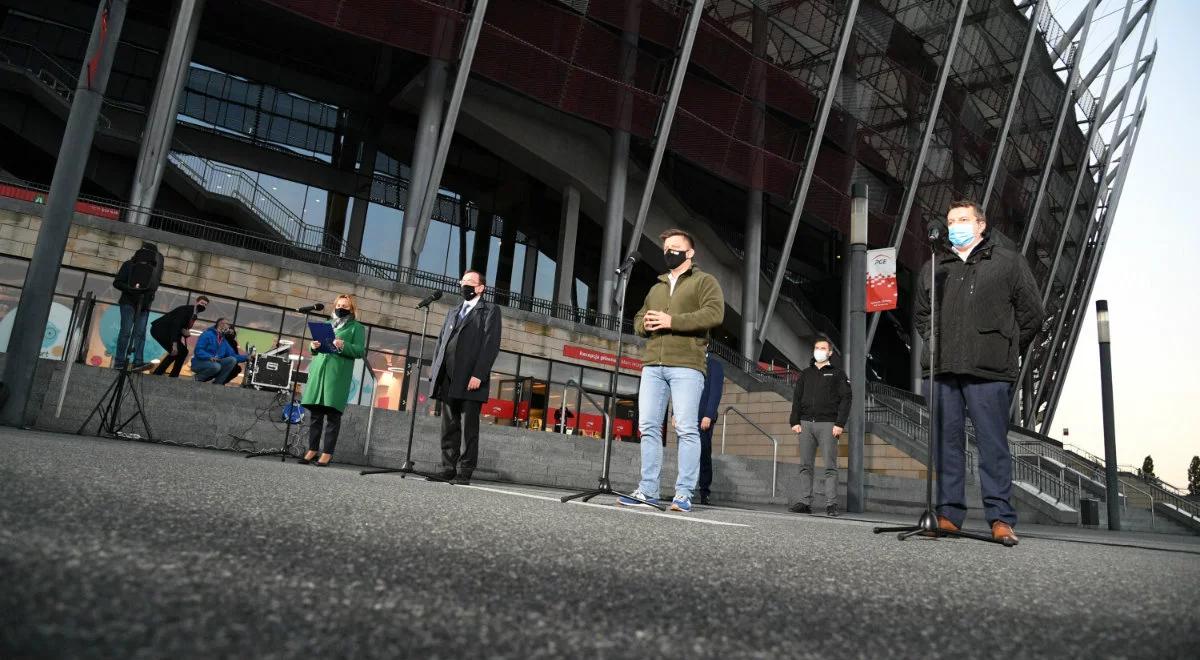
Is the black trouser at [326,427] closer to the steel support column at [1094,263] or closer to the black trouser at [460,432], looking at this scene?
the black trouser at [460,432]

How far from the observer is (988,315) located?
422 cm

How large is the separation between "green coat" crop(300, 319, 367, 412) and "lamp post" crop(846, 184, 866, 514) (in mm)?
6703

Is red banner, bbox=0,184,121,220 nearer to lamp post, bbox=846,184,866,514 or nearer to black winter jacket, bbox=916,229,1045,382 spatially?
lamp post, bbox=846,184,866,514

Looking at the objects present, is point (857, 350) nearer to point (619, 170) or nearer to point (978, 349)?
point (978, 349)

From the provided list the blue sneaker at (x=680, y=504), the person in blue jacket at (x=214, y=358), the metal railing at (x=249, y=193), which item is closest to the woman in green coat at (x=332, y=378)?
the blue sneaker at (x=680, y=504)

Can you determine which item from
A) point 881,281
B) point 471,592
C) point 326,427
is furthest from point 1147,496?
point 471,592

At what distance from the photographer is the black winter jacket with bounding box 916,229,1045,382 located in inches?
164

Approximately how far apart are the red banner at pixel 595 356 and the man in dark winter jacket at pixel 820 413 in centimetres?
1360

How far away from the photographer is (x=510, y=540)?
2.10 m

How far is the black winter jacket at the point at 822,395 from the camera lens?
8.48 metres

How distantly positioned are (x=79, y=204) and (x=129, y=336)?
1167 cm

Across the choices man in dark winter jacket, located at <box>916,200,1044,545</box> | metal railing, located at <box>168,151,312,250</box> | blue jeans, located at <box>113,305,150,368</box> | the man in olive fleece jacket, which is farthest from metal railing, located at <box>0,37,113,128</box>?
man in dark winter jacket, located at <box>916,200,1044,545</box>

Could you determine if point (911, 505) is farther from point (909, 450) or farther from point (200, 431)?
point (200, 431)

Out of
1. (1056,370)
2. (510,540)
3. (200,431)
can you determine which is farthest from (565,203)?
(1056,370)
